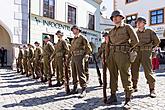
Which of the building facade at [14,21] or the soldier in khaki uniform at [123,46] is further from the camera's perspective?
the building facade at [14,21]

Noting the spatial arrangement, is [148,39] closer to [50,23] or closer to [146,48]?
[146,48]

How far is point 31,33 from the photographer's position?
16.6 metres

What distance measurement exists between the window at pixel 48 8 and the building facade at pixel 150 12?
351 inches

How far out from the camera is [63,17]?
19.6 metres

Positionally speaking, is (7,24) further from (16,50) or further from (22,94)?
(22,94)

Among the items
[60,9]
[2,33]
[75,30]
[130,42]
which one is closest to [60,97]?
[75,30]

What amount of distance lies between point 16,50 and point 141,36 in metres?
10.9

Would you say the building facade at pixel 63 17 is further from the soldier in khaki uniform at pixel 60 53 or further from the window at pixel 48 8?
the soldier in khaki uniform at pixel 60 53

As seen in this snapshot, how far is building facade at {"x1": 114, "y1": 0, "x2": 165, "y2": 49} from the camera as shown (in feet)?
79.5

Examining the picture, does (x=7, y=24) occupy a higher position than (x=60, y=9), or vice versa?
(x=60, y=9)

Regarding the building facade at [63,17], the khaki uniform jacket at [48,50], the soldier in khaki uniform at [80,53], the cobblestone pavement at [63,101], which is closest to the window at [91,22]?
the building facade at [63,17]

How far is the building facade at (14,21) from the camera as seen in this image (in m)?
15.4

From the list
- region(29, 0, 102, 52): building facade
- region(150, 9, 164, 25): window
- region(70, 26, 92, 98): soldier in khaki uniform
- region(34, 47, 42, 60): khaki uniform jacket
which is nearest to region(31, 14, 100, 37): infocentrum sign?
region(29, 0, 102, 52): building facade

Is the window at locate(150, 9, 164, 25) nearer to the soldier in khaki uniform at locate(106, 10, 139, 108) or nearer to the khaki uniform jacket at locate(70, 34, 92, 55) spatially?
the khaki uniform jacket at locate(70, 34, 92, 55)
